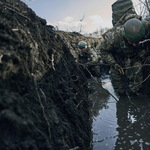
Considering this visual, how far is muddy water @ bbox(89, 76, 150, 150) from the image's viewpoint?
74.2 inches

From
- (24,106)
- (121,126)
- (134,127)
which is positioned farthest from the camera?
(121,126)

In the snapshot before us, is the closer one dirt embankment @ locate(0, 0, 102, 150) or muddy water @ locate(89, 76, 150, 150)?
dirt embankment @ locate(0, 0, 102, 150)

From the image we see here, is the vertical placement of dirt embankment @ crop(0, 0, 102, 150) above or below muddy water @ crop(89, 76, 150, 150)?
above

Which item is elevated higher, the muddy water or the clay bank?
the clay bank

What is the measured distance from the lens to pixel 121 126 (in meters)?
2.36

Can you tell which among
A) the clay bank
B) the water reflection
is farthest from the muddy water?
the clay bank

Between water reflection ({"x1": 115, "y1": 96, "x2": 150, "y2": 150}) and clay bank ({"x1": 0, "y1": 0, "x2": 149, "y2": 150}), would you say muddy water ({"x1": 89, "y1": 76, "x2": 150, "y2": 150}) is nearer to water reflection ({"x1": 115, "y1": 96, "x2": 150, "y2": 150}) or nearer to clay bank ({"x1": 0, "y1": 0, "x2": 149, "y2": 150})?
water reflection ({"x1": 115, "y1": 96, "x2": 150, "y2": 150})

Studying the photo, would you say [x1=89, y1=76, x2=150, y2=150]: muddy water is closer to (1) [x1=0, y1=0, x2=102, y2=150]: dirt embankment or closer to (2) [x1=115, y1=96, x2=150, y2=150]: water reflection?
(2) [x1=115, y1=96, x2=150, y2=150]: water reflection

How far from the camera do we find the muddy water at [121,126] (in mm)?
1884

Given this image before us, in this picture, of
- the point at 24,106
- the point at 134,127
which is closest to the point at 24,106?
the point at 24,106

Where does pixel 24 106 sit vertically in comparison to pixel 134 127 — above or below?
above

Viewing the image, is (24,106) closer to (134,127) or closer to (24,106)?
(24,106)

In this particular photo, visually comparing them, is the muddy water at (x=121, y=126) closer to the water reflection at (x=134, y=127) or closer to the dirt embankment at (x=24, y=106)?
the water reflection at (x=134, y=127)

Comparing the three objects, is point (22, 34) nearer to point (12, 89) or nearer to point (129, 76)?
point (12, 89)
